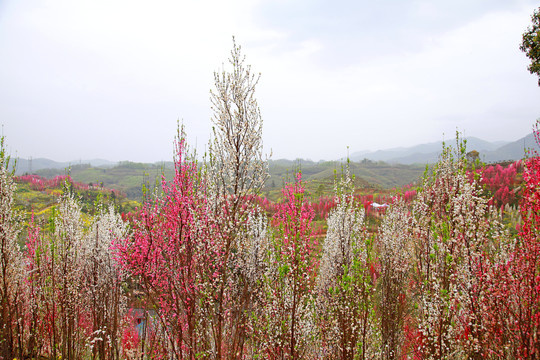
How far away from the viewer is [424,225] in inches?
271

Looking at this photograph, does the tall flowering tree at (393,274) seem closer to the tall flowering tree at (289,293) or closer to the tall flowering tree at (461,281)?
the tall flowering tree at (461,281)

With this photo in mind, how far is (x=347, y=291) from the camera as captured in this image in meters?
5.61

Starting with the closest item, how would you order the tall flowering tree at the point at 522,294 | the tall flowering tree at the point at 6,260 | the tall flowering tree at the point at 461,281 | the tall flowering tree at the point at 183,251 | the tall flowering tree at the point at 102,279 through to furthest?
the tall flowering tree at the point at 522,294, the tall flowering tree at the point at 461,281, the tall flowering tree at the point at 183,251, the tall flowering tree at the point at 6,260, the tall flowering tree at the point at 102,279

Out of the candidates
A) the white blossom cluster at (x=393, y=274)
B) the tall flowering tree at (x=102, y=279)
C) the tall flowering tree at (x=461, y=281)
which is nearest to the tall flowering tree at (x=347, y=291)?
the white blossom cluster at (x=393, y=274)

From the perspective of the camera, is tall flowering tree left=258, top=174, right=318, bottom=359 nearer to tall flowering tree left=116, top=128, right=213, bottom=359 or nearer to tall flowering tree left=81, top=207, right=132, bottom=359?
tall flowering tree left=116, top=128, right=213, bottom=359

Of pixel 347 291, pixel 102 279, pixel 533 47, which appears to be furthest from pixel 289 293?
pixel 533 47

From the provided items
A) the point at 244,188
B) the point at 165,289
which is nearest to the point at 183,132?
the point at 244,188

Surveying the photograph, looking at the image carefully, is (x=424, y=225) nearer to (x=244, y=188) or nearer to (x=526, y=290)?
(x=526, y=290)

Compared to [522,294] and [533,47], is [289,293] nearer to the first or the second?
[522,294]

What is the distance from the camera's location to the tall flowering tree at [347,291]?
5.47 metres

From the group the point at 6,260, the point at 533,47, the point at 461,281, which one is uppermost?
the point at 533,47

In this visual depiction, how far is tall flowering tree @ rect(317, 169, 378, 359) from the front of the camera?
547cm

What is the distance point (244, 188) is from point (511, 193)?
33256 millimetres

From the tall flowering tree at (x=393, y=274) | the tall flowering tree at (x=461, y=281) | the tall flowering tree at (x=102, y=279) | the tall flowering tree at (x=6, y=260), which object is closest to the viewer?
the tall flowering tree at (x=461, y=281)
